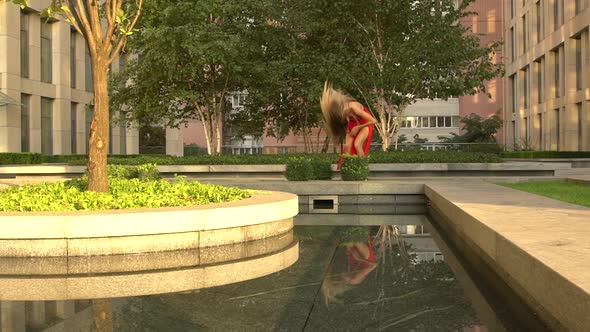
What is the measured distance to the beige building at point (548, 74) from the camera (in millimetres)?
36031

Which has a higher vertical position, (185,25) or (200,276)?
(185,25)

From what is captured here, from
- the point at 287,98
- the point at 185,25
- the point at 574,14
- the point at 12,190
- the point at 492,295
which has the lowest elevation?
the point at 492,295

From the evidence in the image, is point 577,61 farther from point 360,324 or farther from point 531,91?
point 360,324

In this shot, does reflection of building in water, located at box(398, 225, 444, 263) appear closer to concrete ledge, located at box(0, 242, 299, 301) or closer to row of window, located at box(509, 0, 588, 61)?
concrete ledge, located at box(0, 242, 299, 301)

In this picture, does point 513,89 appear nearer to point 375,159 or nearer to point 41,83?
point 375,159

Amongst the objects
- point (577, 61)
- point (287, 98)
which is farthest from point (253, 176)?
point (577, 61)

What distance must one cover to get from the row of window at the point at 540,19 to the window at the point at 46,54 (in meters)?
32.0

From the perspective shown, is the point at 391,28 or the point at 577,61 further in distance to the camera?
the point at 577,61

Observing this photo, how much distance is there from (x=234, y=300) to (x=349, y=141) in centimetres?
1348

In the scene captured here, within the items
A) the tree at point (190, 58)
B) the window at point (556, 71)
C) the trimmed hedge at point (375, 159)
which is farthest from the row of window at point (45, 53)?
the window at point (556, 71)

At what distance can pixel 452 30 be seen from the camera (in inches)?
958

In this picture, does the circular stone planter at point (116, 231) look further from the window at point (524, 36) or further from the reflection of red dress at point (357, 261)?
the window at point (524, 36)

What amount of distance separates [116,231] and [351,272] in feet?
10.4

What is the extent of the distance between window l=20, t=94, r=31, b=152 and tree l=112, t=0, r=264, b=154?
31.2ft
